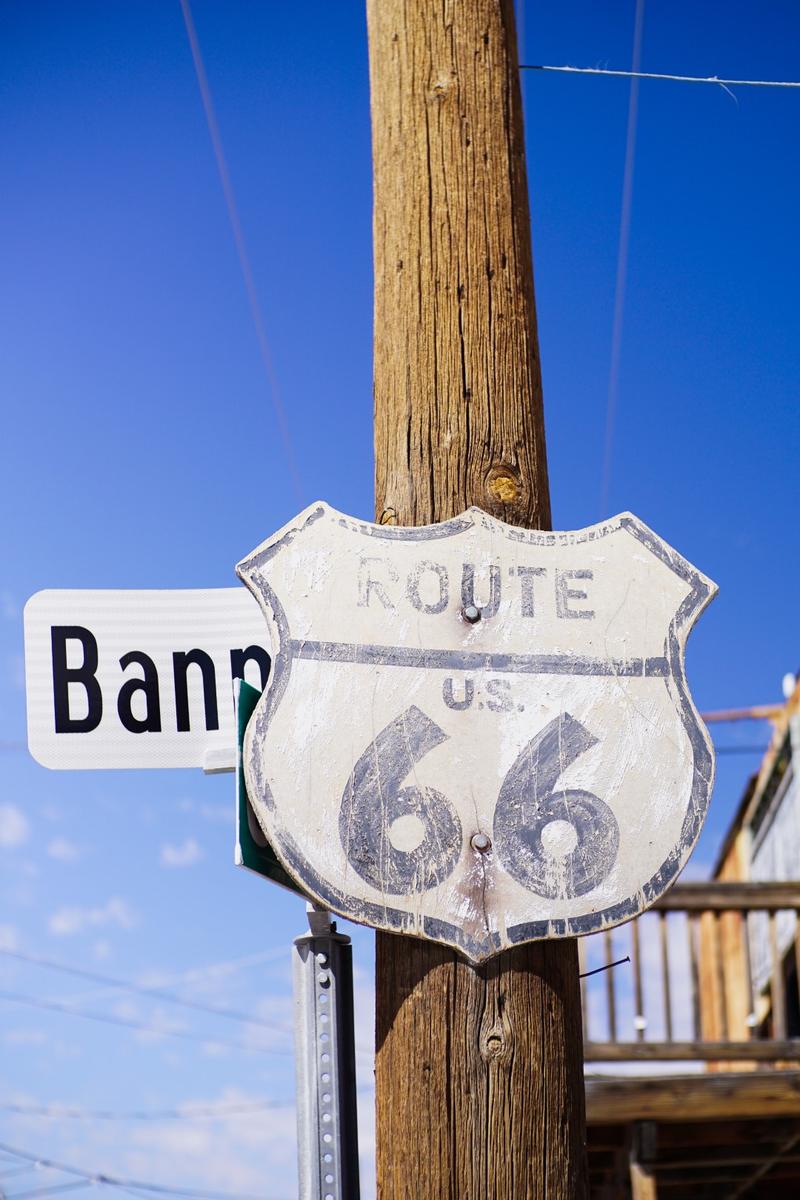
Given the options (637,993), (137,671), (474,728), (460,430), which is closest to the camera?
(474,728)

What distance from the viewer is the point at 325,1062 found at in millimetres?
2639

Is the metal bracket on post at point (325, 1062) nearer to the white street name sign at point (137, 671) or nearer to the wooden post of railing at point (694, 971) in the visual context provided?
the white street name sign at point (137, 671)

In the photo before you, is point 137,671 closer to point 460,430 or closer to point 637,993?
point 460,430

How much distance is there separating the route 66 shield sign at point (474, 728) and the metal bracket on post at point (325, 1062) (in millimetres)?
281

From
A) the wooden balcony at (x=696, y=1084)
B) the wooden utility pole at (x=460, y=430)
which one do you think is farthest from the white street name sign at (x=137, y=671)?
the wooden balcony at (x=696, y=1084)

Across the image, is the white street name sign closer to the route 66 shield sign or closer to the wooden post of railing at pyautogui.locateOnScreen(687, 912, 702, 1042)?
the route 66 shield sign

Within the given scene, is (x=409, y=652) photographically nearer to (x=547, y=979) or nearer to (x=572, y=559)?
(x=572, y=559)

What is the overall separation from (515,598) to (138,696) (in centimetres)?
101

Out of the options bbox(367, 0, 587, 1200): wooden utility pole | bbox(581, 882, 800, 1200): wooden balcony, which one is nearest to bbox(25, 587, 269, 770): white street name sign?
bbox(367, 0, 587, 1200): wooden utility pole

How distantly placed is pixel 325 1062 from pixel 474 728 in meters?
0.70

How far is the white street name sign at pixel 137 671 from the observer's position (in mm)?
3195

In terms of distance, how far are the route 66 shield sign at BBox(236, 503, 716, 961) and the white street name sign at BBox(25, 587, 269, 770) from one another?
606 millimetres

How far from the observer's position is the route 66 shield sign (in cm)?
251

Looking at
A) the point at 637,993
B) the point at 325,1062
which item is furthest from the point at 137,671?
the point at 637,993
